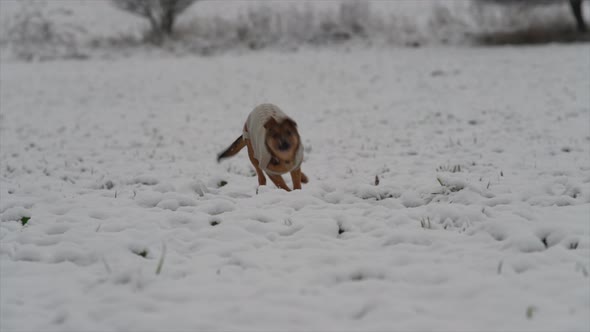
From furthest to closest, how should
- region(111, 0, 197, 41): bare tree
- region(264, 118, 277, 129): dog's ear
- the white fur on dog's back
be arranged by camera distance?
1. region(111, 0, 197, 41): bare tree
2. the white fur on dog's back
3. region(264, 118, 277, 129): dog's ear

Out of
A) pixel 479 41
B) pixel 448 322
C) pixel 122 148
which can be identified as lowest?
pixel 448 322

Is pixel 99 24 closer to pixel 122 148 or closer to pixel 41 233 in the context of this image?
pixel 122 148

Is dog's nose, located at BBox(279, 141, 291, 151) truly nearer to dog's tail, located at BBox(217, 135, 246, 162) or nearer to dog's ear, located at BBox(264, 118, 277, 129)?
dog's ear, located at BBox(264, 118, 277, 129)

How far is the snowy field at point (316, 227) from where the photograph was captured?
2.20 meters

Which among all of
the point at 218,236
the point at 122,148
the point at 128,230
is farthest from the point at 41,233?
the point at 122,148

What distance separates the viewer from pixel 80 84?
1394 cm

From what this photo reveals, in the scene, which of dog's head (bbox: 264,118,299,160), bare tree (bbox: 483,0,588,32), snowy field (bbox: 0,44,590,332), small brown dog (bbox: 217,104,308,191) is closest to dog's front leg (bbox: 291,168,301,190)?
snowy field (bbox: 0,44,590,332)

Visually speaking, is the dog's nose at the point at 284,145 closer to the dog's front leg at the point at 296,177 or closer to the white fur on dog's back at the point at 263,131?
the white fur on dog's back at the point at 263,131

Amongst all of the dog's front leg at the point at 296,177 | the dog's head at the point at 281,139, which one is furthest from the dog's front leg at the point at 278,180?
the dog's head at the point at 281,139

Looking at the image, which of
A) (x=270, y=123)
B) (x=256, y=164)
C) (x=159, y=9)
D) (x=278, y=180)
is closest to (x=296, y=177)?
(x=278, y=180)

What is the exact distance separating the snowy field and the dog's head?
58cm

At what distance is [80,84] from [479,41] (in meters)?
17.6

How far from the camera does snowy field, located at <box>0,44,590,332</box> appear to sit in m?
2.20

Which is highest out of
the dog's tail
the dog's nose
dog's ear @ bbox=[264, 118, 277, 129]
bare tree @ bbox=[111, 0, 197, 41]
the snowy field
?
bare tree @ bbox=[111, 0, 197, 41]
